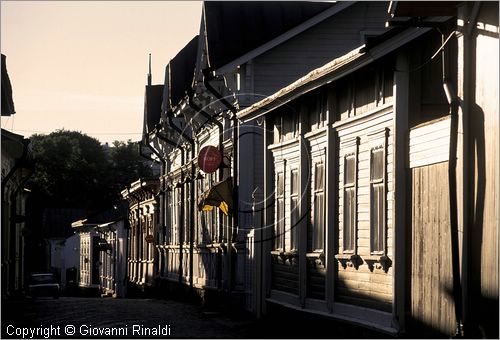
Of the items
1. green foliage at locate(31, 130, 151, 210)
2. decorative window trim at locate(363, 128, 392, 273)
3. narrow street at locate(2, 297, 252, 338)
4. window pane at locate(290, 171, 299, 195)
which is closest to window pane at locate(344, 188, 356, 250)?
decorative window trim at locate(363, 128, 392, 273)

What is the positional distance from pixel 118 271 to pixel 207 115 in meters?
33.0

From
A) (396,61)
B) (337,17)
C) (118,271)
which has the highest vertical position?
(337,17)

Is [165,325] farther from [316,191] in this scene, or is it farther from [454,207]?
[454,207]

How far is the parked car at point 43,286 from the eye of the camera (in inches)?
2429

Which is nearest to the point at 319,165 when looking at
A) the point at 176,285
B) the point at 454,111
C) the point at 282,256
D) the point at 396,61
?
the point at 282,256

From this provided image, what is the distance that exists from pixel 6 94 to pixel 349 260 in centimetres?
1891

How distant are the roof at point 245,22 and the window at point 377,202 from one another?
1504 cm

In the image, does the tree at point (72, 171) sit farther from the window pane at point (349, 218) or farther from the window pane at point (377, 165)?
the window pane at point (377, 165)

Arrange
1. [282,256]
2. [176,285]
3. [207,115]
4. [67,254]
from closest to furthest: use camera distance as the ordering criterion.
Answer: [282,256]
[207,115]
[176,285]
[67,254]

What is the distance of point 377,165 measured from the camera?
17.9 m

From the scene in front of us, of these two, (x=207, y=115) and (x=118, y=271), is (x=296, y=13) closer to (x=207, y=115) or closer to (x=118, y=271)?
(x=207, y=115)

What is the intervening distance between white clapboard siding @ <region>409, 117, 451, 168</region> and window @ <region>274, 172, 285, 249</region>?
28.4ft

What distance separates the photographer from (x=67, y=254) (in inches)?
3922

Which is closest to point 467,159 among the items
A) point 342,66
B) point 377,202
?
point 377,202
